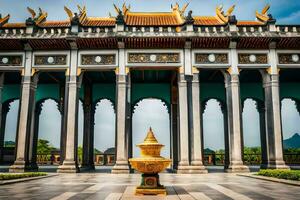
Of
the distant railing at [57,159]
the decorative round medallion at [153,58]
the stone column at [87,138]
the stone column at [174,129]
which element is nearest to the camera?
the decorative round medallion at [153,58]

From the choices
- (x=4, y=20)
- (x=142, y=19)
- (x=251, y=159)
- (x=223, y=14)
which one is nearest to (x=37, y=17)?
(x=4, y=20)

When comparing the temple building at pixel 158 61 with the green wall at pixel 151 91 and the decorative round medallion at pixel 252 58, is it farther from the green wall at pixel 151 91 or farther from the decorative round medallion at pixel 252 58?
the green wall at pixel 151 91

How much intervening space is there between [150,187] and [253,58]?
13120 millimetres

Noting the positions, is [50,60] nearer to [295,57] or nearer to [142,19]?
[142,19]

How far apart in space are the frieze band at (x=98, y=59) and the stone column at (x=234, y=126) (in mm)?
7094

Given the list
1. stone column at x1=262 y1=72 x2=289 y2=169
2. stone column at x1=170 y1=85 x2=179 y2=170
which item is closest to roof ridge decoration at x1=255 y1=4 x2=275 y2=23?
stone column at x1=262 y1=72 x2=289 y2=169

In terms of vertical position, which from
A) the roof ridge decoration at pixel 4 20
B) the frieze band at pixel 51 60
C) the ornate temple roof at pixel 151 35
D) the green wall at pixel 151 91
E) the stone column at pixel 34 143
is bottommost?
the stone column at pixel 34 143

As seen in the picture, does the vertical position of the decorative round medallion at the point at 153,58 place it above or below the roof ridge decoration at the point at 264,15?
below

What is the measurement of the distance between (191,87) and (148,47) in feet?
11.6

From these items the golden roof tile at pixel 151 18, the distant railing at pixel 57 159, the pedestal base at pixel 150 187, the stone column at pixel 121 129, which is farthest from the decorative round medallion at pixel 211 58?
the distant railing at pixel 57 159

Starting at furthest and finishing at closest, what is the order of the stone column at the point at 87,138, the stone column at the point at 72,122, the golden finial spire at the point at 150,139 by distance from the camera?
the stone column at the point at 87,138 < the stone column at the point at 72,122 < the golden finial spire at the point at 150,139

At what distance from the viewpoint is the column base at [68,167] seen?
1667cm

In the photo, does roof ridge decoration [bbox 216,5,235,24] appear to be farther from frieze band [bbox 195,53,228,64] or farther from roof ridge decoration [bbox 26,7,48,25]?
roof ridge decoration [bbox 26,7,48,25]

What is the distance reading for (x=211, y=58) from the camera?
18.1 meters
